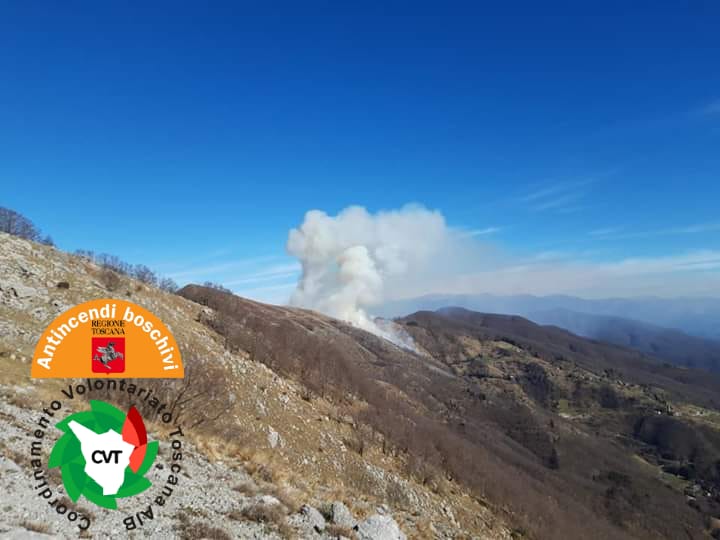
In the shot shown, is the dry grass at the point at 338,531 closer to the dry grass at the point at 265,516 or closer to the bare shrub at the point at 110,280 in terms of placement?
the dry grass at the point at 265,516

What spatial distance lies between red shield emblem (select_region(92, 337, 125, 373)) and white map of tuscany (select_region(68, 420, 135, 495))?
4132 millimetres

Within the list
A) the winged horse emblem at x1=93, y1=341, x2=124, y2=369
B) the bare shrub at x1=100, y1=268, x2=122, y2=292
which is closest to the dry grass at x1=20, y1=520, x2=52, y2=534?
the winged horse emblem at x1=93, y1=341, x2=124, y2=369

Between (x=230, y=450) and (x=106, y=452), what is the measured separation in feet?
18.6

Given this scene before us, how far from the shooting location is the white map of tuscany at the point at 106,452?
9789mm

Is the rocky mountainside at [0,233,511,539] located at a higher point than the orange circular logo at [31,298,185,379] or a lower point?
lower

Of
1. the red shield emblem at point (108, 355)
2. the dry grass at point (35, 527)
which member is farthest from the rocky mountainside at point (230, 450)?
the red shield emblem at point (108, 355)

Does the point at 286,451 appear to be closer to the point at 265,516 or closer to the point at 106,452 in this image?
the point at 265,516

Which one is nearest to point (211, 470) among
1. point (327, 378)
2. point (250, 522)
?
point (250, 522)

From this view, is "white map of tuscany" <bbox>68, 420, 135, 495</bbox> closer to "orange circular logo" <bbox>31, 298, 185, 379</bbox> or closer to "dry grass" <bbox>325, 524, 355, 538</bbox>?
"orange circular logo" <bbox>31, 298, 185, 379</bbox>

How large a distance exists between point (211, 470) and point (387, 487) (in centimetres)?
1523

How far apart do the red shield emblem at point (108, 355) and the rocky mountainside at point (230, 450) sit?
1476mm

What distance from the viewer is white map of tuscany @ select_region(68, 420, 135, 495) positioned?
9789 mm

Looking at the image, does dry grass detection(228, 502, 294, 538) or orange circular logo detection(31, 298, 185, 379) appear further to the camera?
orange circular logo detection(31, 298, 185, 379)

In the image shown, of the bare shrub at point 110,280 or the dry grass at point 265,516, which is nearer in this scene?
the dry grass at point 265,516
